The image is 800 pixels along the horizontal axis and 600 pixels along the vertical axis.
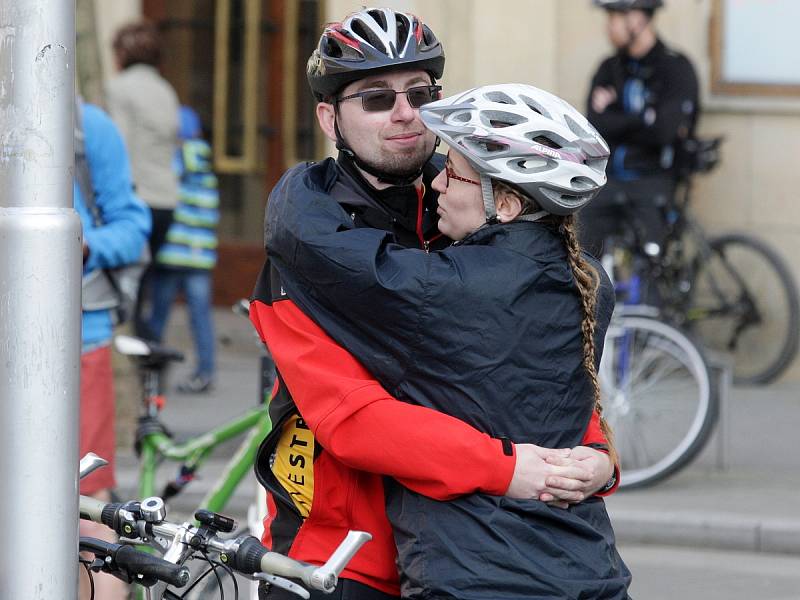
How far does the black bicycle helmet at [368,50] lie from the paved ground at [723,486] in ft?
9.82

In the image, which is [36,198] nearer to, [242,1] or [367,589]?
[367,589]

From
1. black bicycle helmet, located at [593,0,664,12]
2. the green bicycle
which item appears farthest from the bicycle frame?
black bicycle helmet, located at [593,0,664,12]

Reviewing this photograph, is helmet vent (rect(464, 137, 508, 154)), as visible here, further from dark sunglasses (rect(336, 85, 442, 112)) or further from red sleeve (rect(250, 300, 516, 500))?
red sleeve (rect(250, 300, 516, 500))

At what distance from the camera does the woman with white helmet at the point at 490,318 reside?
250 centimetres

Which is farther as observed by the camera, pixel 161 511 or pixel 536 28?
pixel 536 28

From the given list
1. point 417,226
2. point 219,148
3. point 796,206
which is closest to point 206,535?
point 417,226

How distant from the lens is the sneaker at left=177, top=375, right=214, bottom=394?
9.63 metres

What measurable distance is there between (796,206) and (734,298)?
0.91 metres

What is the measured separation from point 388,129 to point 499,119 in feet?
0.99

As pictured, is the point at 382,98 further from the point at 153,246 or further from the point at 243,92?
the point at 243,92

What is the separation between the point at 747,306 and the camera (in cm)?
977

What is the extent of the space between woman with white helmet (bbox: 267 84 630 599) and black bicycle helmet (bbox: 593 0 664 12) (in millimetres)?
6716

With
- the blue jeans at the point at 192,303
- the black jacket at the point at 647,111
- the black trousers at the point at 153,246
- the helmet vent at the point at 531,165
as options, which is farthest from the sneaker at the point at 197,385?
the helmet vent at the point at 531,165

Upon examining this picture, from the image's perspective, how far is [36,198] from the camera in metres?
2.42
